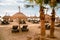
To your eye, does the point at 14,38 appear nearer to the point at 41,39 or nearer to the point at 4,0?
the point at 41,39

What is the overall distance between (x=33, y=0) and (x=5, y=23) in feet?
27.2

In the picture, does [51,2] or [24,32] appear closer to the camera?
[51,2]

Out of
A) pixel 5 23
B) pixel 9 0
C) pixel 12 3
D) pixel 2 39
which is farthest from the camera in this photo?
pixel 9 0

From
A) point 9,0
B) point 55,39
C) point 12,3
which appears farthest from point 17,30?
point 9,0

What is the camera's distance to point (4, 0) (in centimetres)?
4212

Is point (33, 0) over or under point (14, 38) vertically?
over

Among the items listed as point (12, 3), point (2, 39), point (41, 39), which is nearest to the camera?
point (41, 39)

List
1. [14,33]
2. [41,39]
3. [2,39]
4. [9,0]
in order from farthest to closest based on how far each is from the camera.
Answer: [9,0] < [14,33] < [2,39] < [41,39]

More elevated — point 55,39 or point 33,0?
point 33,0

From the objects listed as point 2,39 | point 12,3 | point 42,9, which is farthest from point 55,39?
point 12,3

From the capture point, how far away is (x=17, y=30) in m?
14.4

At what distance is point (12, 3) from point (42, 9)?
29.4 metres

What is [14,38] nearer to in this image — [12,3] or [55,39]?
[55,39]

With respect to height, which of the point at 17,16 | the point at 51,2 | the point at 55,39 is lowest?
the point at 55,39
